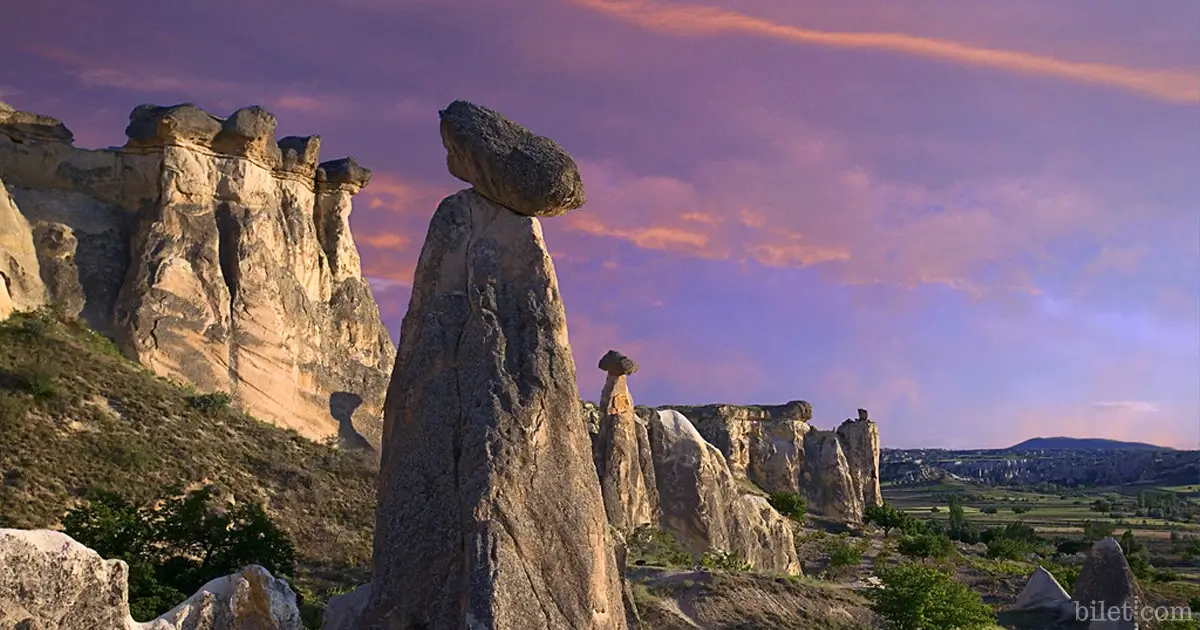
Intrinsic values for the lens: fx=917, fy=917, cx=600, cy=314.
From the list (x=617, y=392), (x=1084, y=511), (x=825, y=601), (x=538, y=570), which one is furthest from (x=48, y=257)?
(x=1084, y=511)

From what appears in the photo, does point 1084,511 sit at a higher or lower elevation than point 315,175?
lower

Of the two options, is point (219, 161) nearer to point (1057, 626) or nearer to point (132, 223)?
point (132, 223)

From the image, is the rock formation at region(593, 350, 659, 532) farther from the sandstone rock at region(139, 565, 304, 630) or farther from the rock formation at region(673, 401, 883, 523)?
the rock formation at region(673, 401, 883, 523)

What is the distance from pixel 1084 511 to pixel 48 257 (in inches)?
3539

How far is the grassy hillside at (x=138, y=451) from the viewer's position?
73.9ft

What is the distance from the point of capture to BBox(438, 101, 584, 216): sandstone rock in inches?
335

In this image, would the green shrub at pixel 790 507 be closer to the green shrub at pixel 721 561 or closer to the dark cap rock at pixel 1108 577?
the green shrub at pixel 721 561

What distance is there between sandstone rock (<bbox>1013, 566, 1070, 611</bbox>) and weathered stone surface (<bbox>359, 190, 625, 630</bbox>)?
17.9 m

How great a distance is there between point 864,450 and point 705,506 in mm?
42188

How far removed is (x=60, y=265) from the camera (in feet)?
99.1

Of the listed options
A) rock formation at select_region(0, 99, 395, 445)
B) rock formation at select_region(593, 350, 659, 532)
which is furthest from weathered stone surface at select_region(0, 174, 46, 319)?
rock formation at select_region(593, 350, 659, 532)

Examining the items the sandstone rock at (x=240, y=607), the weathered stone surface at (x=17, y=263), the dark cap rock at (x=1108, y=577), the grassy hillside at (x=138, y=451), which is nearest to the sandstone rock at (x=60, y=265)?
the weathered stone surface at (x=17, y=263)

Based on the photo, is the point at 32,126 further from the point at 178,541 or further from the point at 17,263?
the point at 178,541

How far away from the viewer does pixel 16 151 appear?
31.6m
